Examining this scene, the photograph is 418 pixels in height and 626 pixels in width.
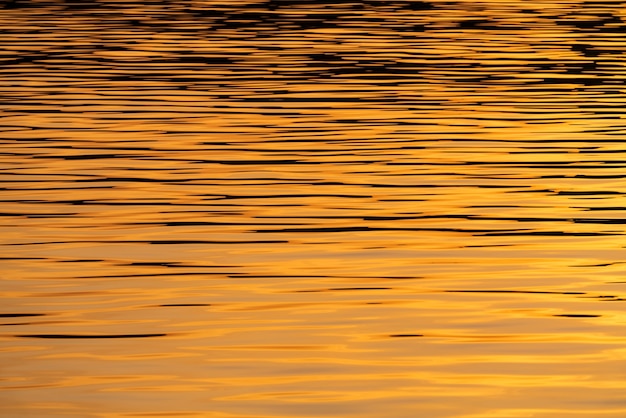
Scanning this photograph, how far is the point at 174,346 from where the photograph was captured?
8820 mm

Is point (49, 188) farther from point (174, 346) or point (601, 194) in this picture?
point (174, 346)

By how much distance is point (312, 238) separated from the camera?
11.7m

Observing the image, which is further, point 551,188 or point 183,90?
point 183,90

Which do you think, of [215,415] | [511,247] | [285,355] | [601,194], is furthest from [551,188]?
[215,415]

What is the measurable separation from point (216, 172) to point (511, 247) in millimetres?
3931

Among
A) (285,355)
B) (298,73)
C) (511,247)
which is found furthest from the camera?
(298,73)

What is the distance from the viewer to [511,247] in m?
11.4

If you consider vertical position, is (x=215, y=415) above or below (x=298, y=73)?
below

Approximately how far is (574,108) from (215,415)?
12.6 meters

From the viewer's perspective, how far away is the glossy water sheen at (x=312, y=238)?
820cm

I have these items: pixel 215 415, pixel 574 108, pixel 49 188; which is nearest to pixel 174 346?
pixel 215 415

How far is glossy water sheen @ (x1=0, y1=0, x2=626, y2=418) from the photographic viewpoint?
8.20 meters

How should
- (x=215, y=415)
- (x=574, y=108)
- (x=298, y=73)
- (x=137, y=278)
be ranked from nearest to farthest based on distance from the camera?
(x=215, y=415) < (x=137, y=278) < (x=574, y=108) < (x=298, y=73)

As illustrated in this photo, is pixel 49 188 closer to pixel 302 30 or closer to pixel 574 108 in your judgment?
pixel 574 108
